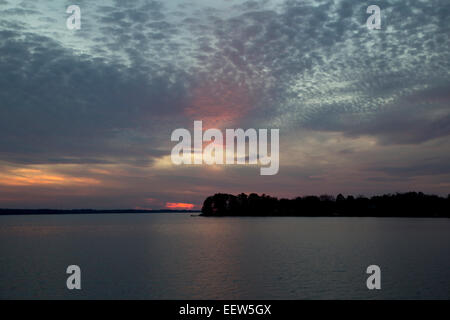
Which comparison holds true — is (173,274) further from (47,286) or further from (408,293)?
(408,293)

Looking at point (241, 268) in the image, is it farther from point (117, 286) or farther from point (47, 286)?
point (47, 286)

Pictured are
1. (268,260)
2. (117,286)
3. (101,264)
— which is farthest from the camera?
(268,260)

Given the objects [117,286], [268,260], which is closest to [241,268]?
[268,260]

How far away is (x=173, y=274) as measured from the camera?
47500mm

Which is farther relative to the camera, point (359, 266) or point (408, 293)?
point (359, 266)
